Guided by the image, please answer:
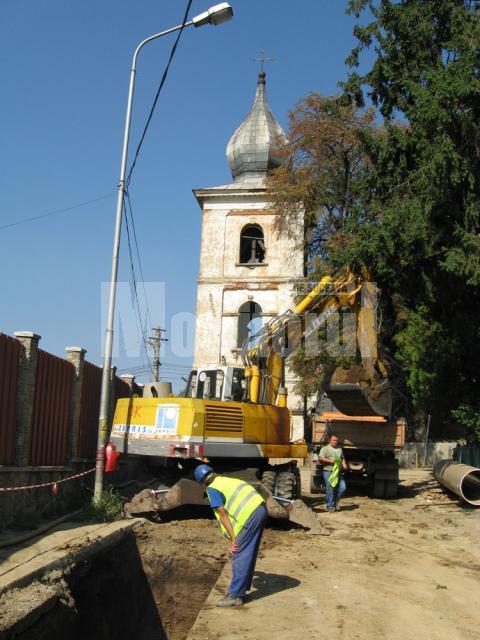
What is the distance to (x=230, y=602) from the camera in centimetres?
705

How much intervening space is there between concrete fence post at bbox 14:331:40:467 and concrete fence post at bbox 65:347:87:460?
2.09 metres

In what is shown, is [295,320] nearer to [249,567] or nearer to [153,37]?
[153,37]

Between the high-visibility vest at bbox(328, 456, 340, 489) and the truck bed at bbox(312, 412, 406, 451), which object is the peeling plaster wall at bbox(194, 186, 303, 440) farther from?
the high-visibility vest at bbox(328, 456, 340, 489)

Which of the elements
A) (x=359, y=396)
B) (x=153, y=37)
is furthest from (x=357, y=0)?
(x=359, y=396)

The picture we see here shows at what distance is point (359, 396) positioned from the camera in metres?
14.0

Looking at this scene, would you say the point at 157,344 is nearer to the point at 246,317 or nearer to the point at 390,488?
the point at 246,317

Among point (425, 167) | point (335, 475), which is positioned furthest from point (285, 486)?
point (425, 167)

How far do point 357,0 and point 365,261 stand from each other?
6504 mm

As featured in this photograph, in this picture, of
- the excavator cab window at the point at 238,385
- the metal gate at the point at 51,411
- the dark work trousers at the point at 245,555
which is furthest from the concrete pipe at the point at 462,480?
the dark work trousers at the point at 245,555

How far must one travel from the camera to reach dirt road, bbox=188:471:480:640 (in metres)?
6.46

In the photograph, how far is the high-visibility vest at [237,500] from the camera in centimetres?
708

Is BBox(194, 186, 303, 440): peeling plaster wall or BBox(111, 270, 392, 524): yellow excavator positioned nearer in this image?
BBox(111, 270, 392, 524): yellow excavator

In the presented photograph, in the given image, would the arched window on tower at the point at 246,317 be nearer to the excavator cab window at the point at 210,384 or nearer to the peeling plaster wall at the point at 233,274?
the peeling plaster wall at the point at 233,274

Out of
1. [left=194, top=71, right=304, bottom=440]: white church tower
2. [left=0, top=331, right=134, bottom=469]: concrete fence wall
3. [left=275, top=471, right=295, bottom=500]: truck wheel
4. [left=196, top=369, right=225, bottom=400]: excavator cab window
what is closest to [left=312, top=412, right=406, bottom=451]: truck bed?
[left=275, top=471, right=295, bottom=500]: truck wheel
